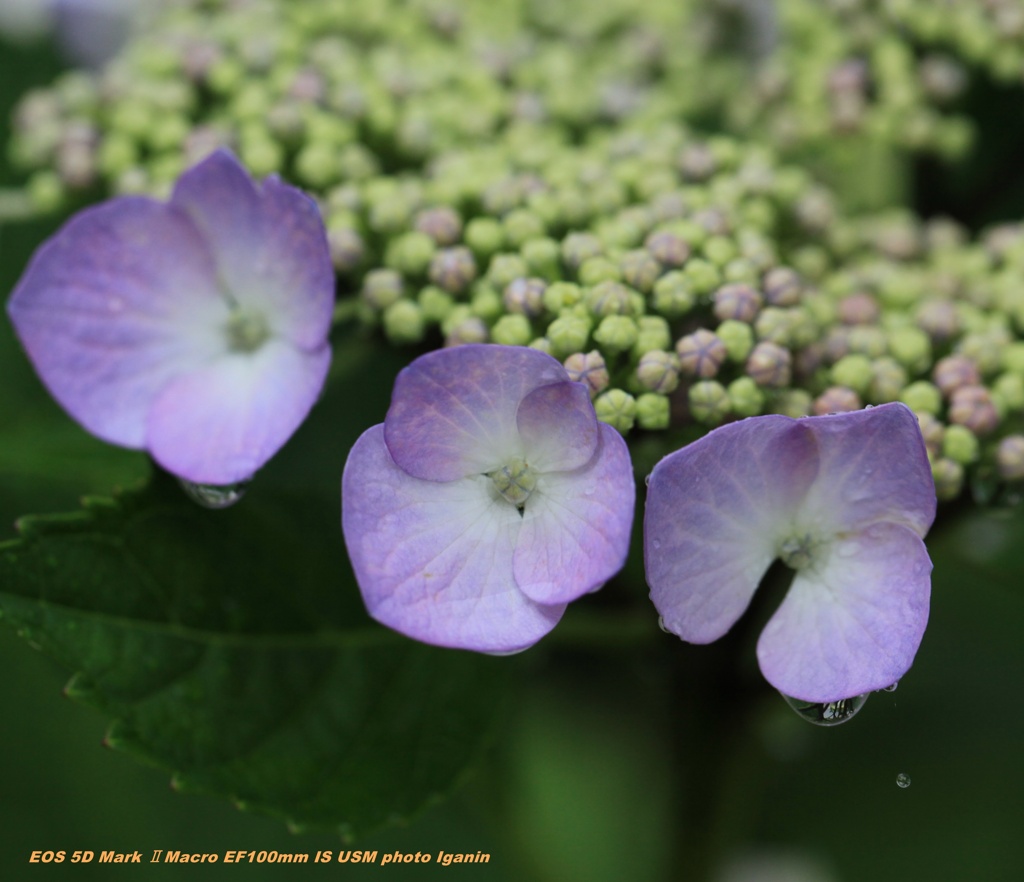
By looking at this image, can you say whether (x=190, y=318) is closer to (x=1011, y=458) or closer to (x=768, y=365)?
(x=768, y=365)

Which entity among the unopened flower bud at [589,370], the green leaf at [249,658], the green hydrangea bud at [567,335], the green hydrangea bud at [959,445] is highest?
the green hydrangea bud at [567,335]

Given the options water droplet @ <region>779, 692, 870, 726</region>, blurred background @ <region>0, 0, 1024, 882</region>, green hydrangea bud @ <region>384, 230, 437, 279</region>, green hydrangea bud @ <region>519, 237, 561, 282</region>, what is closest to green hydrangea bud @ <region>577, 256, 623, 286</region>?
green hydrangea bud @ <region>519, 237, 561, 282</region>

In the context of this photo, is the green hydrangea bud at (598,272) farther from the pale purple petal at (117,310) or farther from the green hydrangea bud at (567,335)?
the pale purple petal at (117,310)

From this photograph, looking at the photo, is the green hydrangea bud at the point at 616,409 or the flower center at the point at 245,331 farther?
the flower center at the point at 245,331

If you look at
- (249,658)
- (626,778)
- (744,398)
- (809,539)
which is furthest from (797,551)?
(626,778)

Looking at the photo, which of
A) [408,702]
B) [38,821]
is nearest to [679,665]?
[408,702]

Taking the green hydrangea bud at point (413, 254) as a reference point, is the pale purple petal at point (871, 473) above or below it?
below

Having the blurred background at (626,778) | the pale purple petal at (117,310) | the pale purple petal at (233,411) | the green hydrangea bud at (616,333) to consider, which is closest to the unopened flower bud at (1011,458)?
the green hydrangea bud at (616,333)
